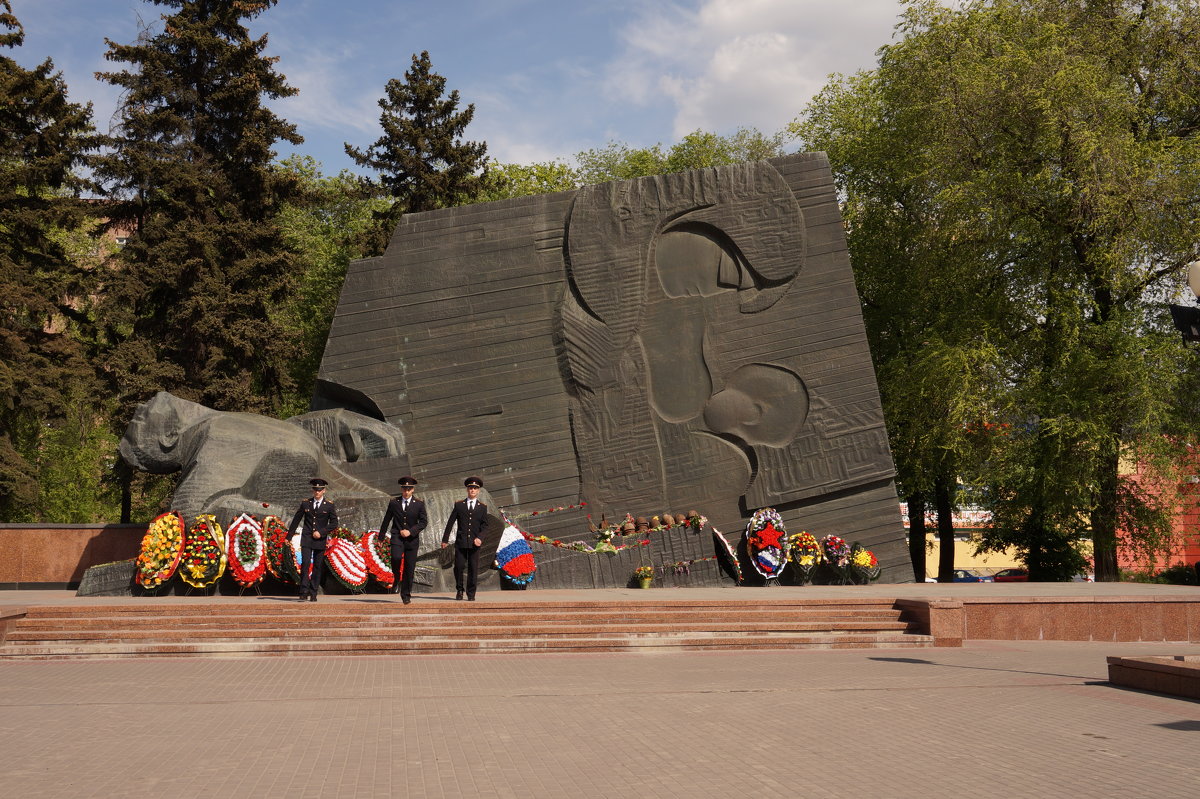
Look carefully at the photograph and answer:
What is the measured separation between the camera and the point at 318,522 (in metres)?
10.8

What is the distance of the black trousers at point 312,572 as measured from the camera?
11.0m

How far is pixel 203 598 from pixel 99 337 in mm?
16871

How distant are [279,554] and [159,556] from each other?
1.30 metres

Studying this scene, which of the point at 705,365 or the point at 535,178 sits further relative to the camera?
the point at 535,178

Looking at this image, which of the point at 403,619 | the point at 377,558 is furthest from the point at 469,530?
the point at 377,558

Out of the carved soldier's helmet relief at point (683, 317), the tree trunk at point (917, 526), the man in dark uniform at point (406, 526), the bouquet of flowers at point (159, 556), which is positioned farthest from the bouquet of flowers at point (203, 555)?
the tree trunk at point (917, 526)

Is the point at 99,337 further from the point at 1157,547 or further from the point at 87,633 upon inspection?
the point at 1157,547

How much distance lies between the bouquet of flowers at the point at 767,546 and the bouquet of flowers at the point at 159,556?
23.3 feet

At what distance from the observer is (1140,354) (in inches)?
697

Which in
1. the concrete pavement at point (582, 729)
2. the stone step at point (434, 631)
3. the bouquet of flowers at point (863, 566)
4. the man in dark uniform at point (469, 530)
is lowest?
the concrete pavement at point (582, 729)

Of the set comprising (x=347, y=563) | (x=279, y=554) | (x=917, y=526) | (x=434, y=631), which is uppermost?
(x=917, y=526)

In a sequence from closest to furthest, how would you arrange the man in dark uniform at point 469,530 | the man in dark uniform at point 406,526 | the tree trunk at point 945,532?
the man in dark uniform at point 469,530
the man in dark uniform at point 406,526
the tree trunk at point 945,532

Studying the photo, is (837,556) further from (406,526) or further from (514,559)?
(406,526)

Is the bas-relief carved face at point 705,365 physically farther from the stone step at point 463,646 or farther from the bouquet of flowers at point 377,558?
the stone step at point 463,646
